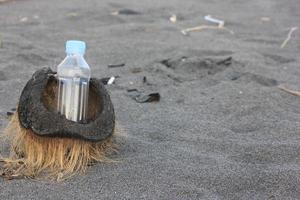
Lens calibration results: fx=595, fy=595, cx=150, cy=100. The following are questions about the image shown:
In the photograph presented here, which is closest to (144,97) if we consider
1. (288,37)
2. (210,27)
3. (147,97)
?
(147,97)

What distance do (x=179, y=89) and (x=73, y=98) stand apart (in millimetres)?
1113

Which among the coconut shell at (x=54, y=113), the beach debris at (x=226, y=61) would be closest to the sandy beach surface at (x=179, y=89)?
the beach debris at (x=226, y=61)

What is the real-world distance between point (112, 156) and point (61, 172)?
0.22m

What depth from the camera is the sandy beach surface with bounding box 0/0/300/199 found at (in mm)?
1967

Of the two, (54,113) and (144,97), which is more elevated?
(54,113)

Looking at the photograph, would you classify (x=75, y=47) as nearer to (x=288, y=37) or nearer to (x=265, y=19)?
(x=288, y=37)

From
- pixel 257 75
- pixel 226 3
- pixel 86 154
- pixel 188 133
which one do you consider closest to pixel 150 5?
pixel 226 3

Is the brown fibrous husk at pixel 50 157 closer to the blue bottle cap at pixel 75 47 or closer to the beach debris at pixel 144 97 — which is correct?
the blue bottle cap at pixel 75 47

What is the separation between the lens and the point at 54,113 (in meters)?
2.01

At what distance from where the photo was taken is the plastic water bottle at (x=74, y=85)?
207cm

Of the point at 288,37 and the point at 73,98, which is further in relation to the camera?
the point at 288,37

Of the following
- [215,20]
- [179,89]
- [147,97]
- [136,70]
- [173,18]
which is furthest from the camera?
[173,18]

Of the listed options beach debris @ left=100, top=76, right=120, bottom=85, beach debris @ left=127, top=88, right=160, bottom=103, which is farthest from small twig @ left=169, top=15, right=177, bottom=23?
beach debris @ left=127, top=88, right=160, bottom=103

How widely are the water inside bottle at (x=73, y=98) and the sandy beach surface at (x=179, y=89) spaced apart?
20cm
